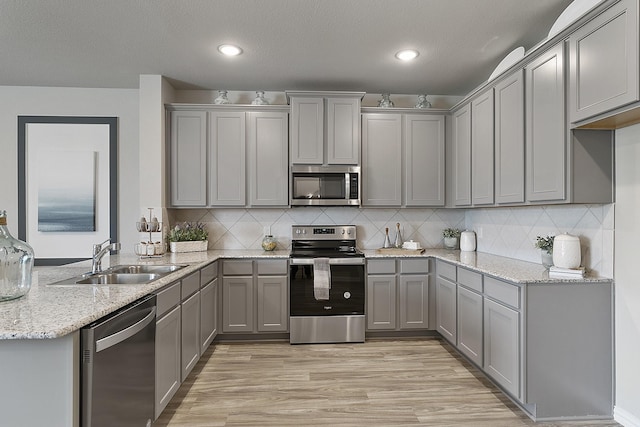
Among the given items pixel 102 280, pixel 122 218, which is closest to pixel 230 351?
pixel 102 280

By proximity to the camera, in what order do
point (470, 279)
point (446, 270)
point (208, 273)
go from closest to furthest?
1. point (470, 279)
2. point (208, 273)
3. point (446, 270)

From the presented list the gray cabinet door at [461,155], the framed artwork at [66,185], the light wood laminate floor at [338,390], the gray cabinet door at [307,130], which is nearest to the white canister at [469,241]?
the gray cabinet door at [461,155]

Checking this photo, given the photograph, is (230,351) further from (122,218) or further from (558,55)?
(558,55)

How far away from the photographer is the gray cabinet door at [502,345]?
6.97 ft

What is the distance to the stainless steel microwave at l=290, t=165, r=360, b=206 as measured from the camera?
3.53 m

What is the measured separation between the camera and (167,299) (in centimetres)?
207

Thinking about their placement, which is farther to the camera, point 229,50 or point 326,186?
point 326,186

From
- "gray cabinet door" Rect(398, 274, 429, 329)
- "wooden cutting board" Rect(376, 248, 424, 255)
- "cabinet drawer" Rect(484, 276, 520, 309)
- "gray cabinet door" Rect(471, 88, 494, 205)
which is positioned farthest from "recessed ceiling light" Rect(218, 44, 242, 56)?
"cabinet drawer" Rect(484, 276, 520, 309)

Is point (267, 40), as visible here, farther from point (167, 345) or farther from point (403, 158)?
point (167, 345)

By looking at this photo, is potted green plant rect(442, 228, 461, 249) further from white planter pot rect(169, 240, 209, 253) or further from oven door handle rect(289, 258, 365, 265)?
white planter pot rect(169, 240, 209, 253)

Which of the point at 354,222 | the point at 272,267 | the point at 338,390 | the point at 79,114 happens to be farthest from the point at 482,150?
the point at 79,114

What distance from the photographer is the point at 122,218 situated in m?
3.70

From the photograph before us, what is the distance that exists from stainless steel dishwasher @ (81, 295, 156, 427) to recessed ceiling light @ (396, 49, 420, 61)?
260cm

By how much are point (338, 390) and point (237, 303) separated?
1.32 m
